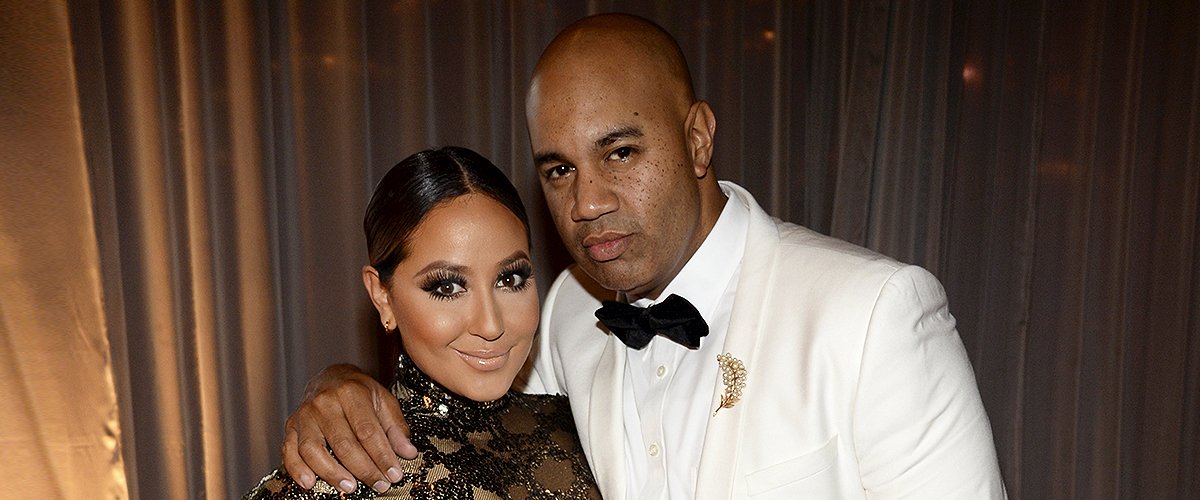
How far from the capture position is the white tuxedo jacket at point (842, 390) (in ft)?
5.38

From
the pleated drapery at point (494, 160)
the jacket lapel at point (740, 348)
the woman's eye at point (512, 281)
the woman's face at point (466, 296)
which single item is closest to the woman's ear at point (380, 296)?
the woman's face at point (466, 296)

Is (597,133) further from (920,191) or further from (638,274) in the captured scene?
(920,191)

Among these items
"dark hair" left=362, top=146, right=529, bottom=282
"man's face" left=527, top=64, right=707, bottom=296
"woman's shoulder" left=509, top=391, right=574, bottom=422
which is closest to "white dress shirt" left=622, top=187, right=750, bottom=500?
"man's face" left=527, top=64, right=707, bottom=296

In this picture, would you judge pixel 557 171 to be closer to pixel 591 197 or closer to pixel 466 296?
pixel 591 197

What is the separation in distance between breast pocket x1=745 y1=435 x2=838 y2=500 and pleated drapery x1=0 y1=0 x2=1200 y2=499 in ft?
6.69

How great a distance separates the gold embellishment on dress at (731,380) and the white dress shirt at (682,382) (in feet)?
0.32

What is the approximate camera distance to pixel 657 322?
1953mm

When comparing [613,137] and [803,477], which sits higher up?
[613,137]

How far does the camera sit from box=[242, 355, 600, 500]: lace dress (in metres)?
1.76

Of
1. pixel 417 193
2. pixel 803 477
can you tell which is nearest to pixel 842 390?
pixel 803 477

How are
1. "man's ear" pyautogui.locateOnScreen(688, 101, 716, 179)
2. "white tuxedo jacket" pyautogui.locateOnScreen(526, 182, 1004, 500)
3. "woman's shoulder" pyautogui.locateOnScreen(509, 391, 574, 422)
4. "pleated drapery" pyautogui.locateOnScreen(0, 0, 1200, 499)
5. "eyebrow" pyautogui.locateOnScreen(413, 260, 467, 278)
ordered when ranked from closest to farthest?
"white tuxedo jacket" pyautogui.locateOnScreen(526, 182, 1004, 500), "eyebrow" pyautogui.locateOnScreen(413, 260, 467, 278), "man's ear" pyautogui.locateOnScreen(688, 101, 716, 179), "woman's shoulder" pyautogui.locateOnScreen(509, 391, 574, 422), "pleated drapery" pyautogui.locateOnScreen(0, 0, 1200, 499)

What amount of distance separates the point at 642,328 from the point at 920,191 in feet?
7.76

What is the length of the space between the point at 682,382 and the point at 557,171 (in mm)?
545

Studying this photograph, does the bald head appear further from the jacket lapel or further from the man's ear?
the jacket lapel
